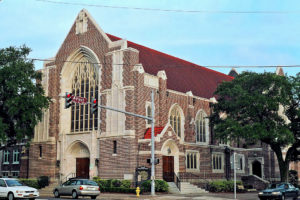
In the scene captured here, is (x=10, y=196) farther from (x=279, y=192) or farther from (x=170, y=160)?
(x=279, y=192)

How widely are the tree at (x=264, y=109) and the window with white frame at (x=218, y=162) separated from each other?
30.8 feet

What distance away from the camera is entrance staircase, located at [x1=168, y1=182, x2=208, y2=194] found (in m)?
34.7

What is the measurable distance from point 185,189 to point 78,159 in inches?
461

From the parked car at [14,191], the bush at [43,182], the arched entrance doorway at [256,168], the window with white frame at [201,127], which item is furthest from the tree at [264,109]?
the parked car at [14,191]

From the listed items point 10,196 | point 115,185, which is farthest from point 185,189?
point 10,196

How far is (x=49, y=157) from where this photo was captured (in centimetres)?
4194

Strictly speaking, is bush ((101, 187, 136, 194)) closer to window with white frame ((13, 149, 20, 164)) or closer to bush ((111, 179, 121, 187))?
bush ((111, 179, 121, 187))

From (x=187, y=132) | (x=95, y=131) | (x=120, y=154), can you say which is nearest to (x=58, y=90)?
(x=95, y=131)

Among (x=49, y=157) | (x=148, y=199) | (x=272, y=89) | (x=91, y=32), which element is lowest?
(x=148, y=199)

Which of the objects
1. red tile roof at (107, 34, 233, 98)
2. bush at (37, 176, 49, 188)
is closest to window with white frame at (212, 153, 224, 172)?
red tile roof at (107, 34, 233, 98)

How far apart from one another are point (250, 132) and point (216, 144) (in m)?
13.9

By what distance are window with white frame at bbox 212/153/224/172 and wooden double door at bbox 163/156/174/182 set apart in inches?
393

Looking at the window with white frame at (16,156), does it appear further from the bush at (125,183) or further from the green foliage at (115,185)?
the bush at (125,183)

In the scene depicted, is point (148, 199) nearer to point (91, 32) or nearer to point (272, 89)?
point (272, 89)
